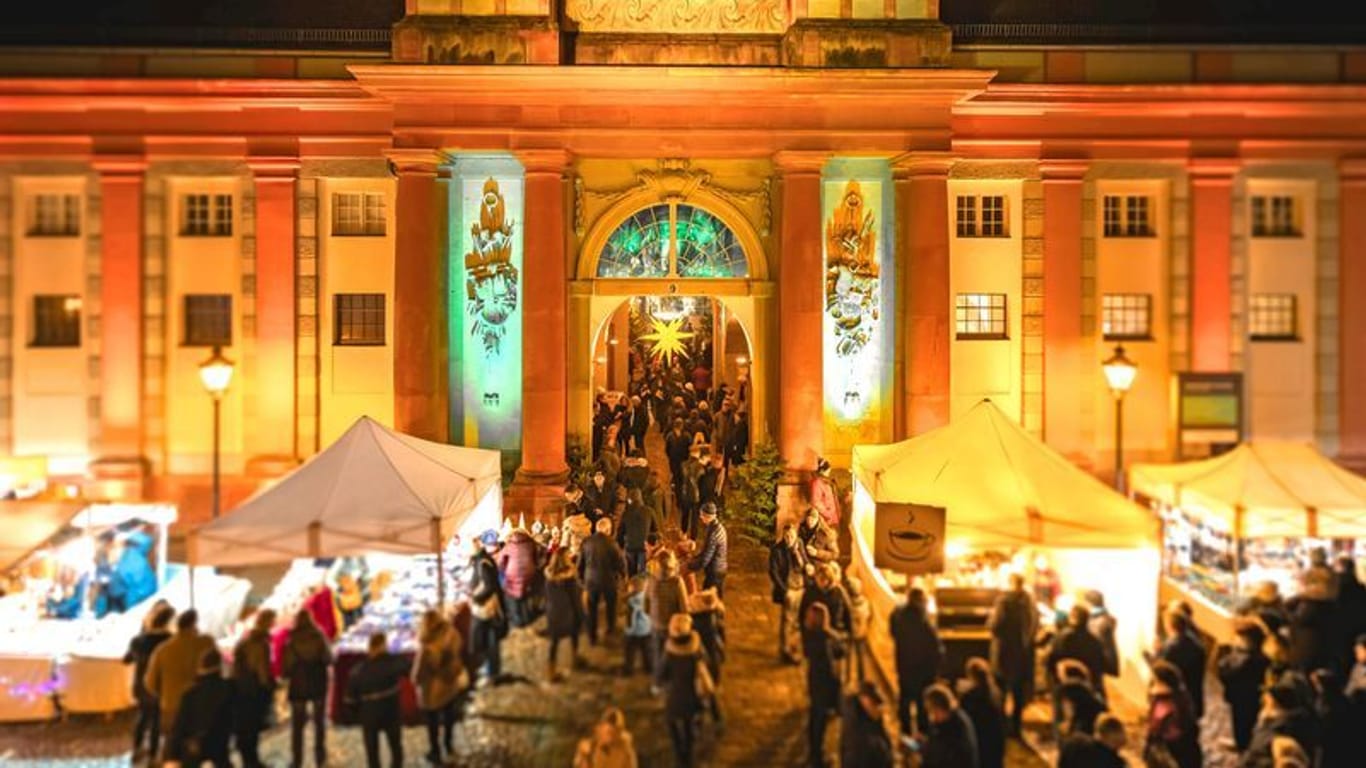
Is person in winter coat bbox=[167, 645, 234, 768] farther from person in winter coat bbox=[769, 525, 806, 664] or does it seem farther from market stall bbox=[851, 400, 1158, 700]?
market stall bbox=[851, 400, 1158, 700]

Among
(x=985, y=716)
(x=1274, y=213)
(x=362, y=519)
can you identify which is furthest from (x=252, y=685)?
(x=1274, y=213)

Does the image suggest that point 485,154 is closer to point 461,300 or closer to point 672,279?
point 461,300

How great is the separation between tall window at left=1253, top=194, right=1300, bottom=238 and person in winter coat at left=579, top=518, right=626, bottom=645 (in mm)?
17606

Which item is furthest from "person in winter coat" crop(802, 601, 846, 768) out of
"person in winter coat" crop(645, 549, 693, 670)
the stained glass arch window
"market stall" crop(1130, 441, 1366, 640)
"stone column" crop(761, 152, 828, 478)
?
the stained glass arch window

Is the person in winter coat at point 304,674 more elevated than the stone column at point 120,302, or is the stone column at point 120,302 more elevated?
the stone column at point 120,302

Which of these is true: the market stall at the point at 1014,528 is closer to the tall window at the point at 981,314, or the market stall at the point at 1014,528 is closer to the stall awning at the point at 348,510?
the stall awning at the point at 348,510

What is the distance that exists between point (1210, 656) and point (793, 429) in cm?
895

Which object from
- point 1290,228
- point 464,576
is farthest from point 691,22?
point 1290,228

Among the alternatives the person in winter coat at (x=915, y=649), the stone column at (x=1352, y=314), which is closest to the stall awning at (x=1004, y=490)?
the person in winter coat at (x=915, y=649)

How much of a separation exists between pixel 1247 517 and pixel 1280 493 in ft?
1.70

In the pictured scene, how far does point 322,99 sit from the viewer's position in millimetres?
21953

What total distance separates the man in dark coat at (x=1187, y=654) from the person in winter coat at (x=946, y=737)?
358 centimetres

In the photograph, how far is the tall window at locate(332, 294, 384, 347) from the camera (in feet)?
73.9

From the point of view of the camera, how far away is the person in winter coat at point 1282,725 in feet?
29.9
